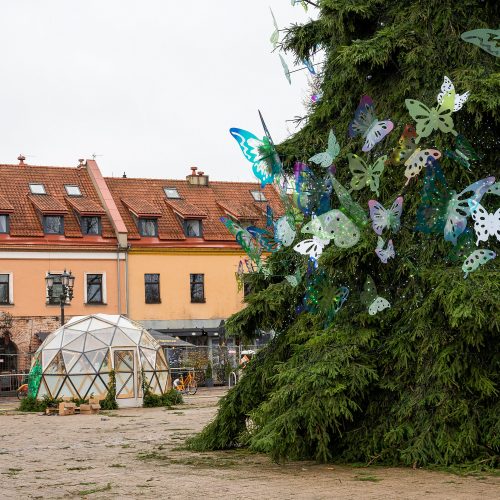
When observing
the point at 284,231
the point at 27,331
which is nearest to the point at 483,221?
the point at 284,231

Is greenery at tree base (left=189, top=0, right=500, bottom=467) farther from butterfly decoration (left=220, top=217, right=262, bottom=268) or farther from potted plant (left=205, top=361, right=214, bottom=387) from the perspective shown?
potted plant (left=205, top=361, right=214, bottom=387)

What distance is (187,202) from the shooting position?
44438 mm

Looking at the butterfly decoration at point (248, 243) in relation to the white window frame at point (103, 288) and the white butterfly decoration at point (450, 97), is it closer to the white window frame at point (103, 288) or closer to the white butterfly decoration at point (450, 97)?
the white butterfly decoration at point (450, 97)

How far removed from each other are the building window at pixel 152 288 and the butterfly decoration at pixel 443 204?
3121cm

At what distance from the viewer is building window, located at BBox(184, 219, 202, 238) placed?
4312 cm

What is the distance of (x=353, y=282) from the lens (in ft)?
38.4

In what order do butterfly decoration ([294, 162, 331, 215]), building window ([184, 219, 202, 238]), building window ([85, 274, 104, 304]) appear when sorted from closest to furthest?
butterfly decoration ([294, 162, 331, 215]) < building window ([85, 274, 104, 304]) < building window ([184, 219, 202, 238])

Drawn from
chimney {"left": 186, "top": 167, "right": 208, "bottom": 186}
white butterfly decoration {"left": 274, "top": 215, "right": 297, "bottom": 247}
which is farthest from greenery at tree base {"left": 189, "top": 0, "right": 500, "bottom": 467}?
chimney {"left": 186, "top": 167, "right": 208, "bottom": 186}

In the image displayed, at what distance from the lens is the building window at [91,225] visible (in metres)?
40.8

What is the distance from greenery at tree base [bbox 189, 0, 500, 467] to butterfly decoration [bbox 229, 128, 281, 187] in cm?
63

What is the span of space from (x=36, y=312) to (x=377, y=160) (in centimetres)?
2979

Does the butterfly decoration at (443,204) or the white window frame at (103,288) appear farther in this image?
the white window frame at (103,288)

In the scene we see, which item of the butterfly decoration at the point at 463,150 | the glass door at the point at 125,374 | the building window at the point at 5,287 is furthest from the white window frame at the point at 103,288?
the butterfly decoration at the point at 463,150

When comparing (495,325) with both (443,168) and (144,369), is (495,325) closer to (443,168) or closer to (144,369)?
(443,168)
